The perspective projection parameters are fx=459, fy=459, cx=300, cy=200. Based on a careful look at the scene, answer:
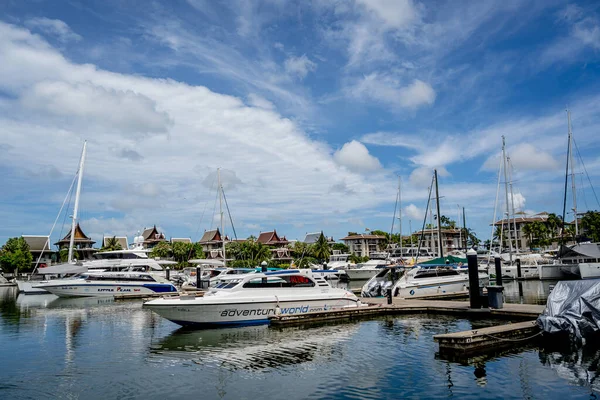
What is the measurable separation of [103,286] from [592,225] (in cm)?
8426

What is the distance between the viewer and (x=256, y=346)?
17.0m

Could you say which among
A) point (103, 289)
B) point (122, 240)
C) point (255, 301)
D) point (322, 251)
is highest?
point (122, 240)

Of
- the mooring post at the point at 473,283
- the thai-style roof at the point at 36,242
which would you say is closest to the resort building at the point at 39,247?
the thai-style roof at the point at 36,242

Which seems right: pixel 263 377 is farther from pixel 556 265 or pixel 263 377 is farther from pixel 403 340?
pixel 556 265

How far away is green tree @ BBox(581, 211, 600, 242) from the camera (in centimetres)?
8238

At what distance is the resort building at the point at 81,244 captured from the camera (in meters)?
88.8

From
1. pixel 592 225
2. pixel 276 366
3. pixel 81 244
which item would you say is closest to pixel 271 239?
pixel 81 244

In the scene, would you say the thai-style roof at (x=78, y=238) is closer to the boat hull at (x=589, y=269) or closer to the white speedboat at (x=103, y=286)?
the white speedboat at (x=103, y=286)

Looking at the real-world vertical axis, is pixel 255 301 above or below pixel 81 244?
below

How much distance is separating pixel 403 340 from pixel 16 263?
7436 cm

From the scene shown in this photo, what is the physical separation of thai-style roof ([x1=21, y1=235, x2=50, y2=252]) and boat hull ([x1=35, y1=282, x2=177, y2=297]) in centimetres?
5013

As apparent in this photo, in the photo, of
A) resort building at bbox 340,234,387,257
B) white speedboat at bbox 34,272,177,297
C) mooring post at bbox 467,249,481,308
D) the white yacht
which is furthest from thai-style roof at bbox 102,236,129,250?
mooring post at bbox 467,249,481,308

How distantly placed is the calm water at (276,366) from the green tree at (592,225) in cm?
7579

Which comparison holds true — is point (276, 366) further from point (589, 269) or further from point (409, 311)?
point (589, 269)
